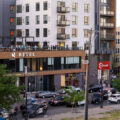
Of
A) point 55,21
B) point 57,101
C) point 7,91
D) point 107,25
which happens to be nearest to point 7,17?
point 55,21

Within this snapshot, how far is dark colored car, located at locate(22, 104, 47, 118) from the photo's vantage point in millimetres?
38812

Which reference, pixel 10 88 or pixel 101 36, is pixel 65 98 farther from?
pixel 101 36

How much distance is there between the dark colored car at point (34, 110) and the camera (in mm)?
38812

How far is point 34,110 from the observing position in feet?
128

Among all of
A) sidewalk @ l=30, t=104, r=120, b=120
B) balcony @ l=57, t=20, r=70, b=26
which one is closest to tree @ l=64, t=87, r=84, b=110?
sidewalk @ l=30, t=104, r=120, b=120

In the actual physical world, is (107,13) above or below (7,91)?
above

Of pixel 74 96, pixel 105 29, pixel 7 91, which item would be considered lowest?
pixel 74 96

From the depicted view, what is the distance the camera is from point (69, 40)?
227ft

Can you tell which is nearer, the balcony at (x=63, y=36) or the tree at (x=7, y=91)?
the tree at (x=7, y=91)

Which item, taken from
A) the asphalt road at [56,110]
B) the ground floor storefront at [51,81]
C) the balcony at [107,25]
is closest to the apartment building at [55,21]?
the balcony at [107,25]

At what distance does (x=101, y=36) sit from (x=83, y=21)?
5.62 metres

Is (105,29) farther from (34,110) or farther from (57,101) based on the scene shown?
(34,110)

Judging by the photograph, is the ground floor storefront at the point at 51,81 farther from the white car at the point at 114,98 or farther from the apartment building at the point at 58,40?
the white car at the point at 114,98

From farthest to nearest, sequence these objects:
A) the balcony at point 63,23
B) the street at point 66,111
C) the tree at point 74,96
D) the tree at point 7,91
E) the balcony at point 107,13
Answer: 1. the balcony at point 107,13
2. the balcony at point 63,23
3. the tree at point 74,96
4. the street at point 66,111
5. the tree at point 7,91
